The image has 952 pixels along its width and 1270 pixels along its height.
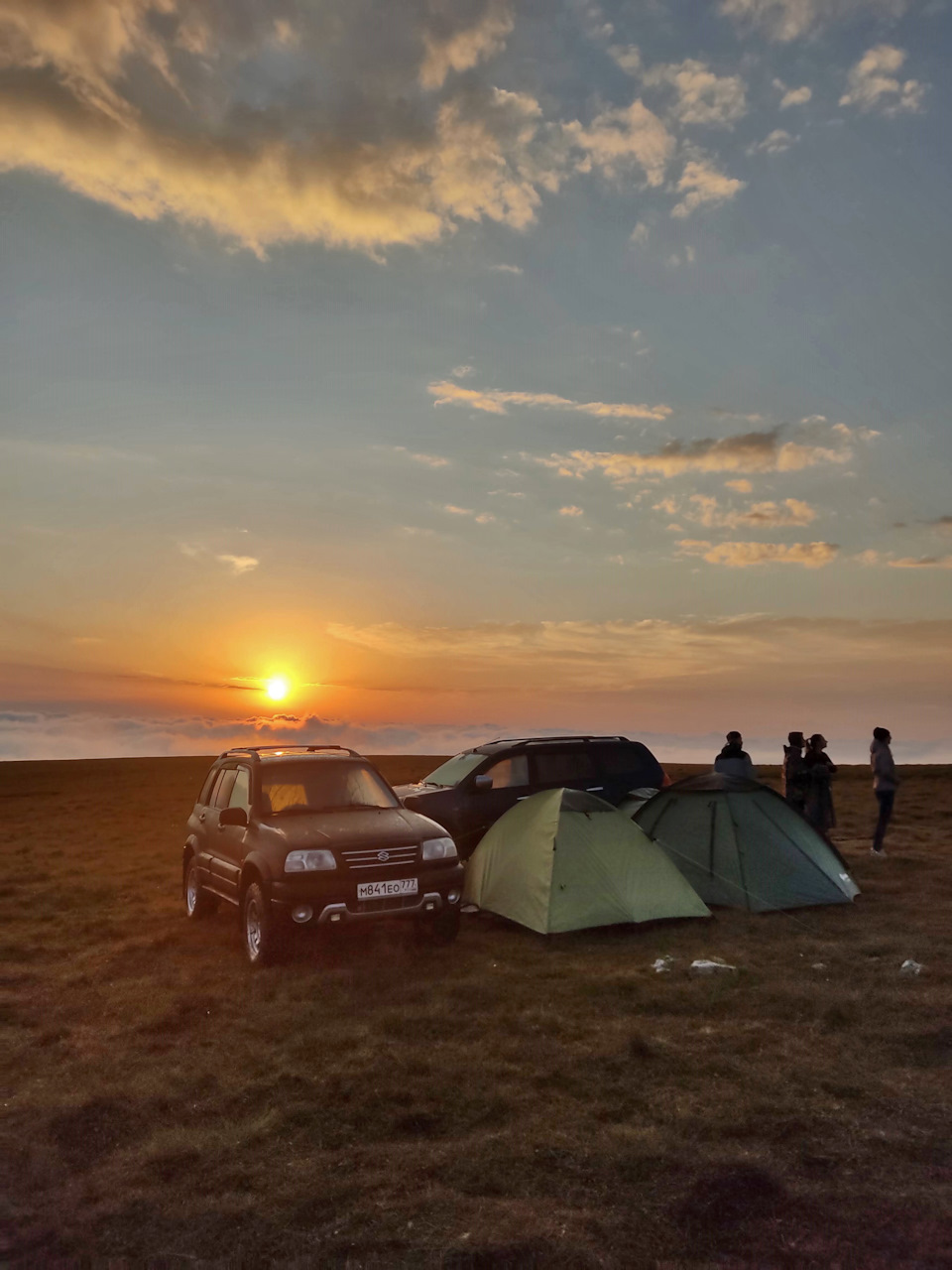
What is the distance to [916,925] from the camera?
39.3 feet

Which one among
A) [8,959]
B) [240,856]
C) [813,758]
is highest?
[813,758]

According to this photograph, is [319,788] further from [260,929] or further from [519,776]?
[519,776]

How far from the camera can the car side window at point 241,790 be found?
1167cm

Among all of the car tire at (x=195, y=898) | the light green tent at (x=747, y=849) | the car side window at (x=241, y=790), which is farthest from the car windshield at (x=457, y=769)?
the car tire at (x=195, y=898)

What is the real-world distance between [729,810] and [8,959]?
914 centimetres

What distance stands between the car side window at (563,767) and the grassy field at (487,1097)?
3.27 meters

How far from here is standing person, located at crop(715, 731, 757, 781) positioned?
1619 centimetres

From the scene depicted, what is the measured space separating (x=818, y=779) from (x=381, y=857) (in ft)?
31.6

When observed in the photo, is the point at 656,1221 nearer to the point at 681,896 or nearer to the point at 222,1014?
the point at 222,1014

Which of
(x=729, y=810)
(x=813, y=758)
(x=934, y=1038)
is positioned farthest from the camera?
(x=813, y=758)

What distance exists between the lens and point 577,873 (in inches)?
454

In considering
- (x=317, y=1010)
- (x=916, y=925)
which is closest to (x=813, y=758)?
(x=916, y=925)

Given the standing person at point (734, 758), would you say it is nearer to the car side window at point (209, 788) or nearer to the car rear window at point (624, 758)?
the car rear window at point (624, 758)

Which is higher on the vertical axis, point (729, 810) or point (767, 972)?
point (729, 810)
